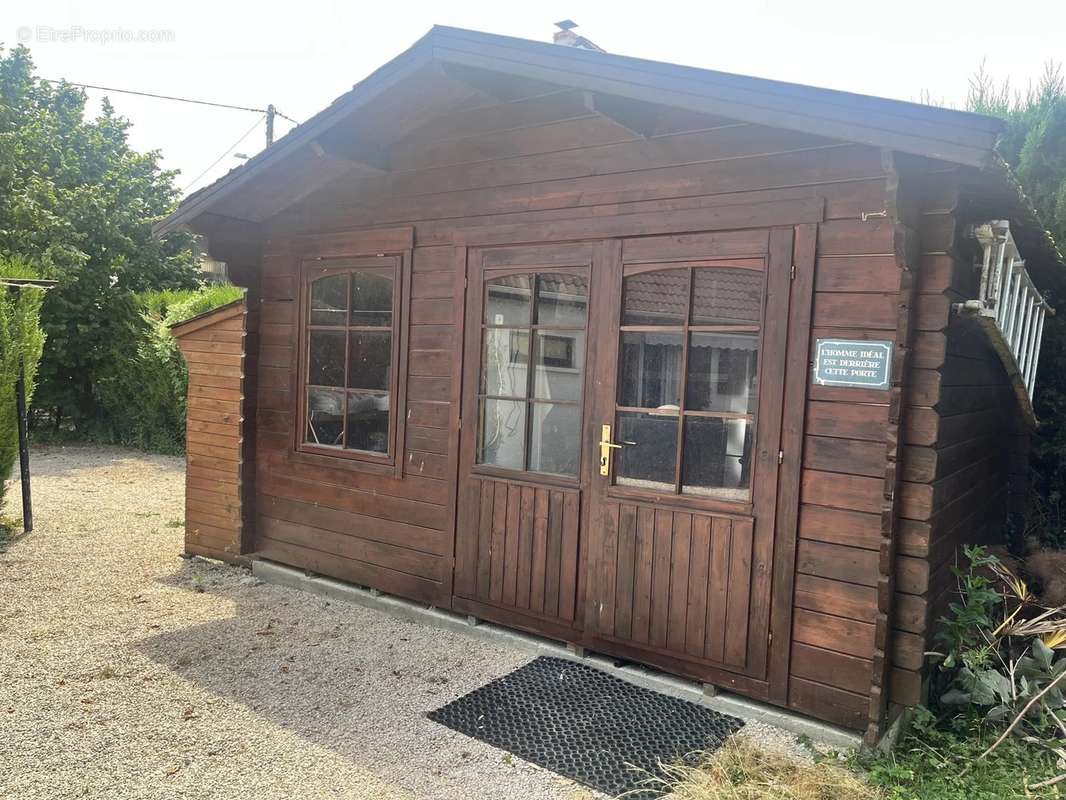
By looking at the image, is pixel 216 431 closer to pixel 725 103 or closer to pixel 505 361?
pixel 505 361

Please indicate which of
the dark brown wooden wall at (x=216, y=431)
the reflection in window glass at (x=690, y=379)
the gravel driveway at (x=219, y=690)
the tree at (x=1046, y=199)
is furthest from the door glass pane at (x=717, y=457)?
the dark brown wooden wall at (x=216, y=431)

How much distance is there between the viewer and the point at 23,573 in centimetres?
572

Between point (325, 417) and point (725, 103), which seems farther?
point (325, 417)

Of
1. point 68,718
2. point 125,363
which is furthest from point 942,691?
point 125,363

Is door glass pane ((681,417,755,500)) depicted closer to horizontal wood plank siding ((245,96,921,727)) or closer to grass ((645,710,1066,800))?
horizontal wood plank siding ((245,96,921,727))

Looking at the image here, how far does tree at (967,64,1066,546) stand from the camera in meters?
5.26

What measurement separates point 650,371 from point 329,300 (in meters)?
2.35

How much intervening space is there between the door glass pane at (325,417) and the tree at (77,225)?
28.3 feet

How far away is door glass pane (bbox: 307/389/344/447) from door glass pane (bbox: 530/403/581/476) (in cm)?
153

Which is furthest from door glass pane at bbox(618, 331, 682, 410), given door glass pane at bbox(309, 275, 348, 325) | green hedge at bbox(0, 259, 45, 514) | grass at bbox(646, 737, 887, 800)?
green hedge at bbox(0, 259, 45, 514)

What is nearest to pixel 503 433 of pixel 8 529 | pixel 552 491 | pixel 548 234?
pixel 552 491

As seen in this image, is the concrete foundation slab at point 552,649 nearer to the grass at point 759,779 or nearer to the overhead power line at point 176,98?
the grass at point 759,779

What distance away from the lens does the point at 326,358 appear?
5180mm

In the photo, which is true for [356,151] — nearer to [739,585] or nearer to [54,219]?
[739,585]
